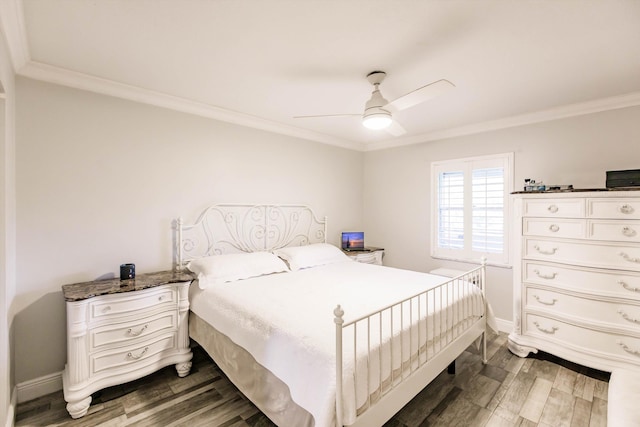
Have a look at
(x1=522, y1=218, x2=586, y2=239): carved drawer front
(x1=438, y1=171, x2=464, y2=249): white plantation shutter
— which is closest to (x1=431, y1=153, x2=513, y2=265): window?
(x1=438, y1=171, x2=464, y2=249): white plantation shutter

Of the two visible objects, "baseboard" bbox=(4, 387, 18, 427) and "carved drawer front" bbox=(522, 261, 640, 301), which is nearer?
"baseboard" bbox=(4, 387, 18, 427)

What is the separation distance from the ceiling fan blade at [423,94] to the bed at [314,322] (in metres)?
1.38

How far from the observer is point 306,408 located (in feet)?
4.71

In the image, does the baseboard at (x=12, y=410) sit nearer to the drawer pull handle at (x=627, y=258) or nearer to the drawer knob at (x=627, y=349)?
the drawer knob at (x=627, y=349)

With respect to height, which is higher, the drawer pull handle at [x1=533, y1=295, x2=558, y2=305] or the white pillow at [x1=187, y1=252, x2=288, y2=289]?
the white pillow at [x1=187, y1=252, x2=288, y2=289]

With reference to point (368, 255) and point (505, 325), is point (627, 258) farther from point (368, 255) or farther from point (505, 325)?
point (368, 255)

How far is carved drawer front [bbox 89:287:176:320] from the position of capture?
2.11 m

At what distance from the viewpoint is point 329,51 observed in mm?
2012

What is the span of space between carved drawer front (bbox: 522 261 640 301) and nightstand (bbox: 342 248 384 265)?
75.9 inches

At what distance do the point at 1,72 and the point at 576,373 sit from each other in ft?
15.8

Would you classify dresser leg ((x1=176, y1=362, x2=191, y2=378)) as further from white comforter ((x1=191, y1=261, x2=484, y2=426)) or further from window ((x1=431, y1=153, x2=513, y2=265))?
window ((x1=431, y1=153, x2=513, y2=265))

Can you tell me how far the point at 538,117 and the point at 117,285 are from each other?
4523mm

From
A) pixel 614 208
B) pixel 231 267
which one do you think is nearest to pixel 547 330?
pixel 614 208

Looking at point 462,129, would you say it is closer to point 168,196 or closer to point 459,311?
point 459,311
